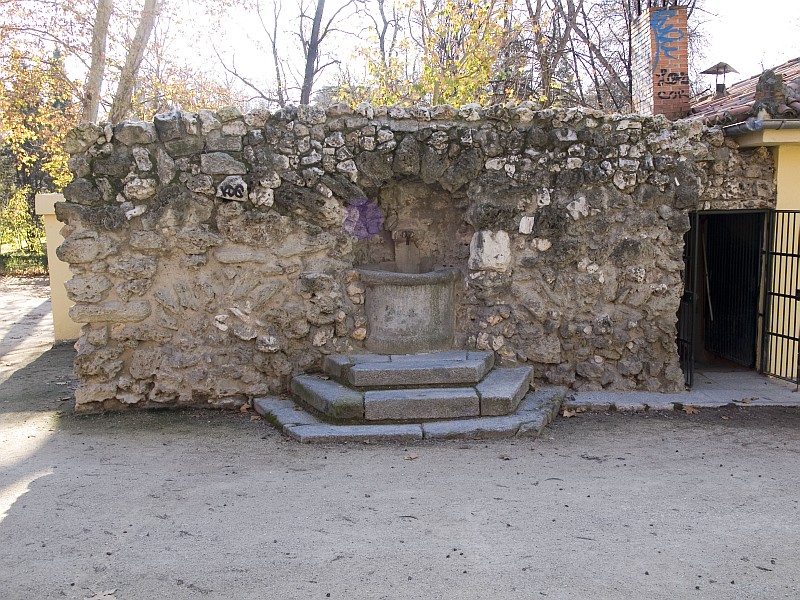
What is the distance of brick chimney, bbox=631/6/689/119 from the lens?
7.98 m

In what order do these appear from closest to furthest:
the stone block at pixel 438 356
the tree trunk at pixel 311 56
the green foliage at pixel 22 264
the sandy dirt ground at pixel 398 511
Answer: the sandy dirt ground at pixel 398 511, the stone block at pixel 438 356, the tree trunk at pixel 311 56, the green foliage at pixel 22 264

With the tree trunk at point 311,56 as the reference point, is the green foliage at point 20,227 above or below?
below

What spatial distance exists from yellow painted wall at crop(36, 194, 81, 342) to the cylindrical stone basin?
5.18 meters

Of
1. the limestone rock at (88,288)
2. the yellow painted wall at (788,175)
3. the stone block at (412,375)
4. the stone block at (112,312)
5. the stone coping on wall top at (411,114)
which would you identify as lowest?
the stone block at (412,375)

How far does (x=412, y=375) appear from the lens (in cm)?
581

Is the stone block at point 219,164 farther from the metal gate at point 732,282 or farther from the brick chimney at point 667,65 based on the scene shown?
the metal gate at point 732,282

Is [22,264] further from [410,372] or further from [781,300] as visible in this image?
[781,300]

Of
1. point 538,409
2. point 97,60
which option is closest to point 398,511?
point 538,409

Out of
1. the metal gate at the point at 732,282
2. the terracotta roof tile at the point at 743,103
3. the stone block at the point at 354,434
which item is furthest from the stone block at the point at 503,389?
the terracotta roof tile at the point at 743,103

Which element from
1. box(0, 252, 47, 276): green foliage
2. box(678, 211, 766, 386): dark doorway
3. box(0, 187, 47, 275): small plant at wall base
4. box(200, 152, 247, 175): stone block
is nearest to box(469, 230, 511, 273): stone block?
box(678, 211, 766, 386): dark doorway

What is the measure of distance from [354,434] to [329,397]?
0.42m

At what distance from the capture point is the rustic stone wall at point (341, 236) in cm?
594

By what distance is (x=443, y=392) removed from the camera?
18.7 feet

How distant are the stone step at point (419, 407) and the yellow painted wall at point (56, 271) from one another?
229 inches
